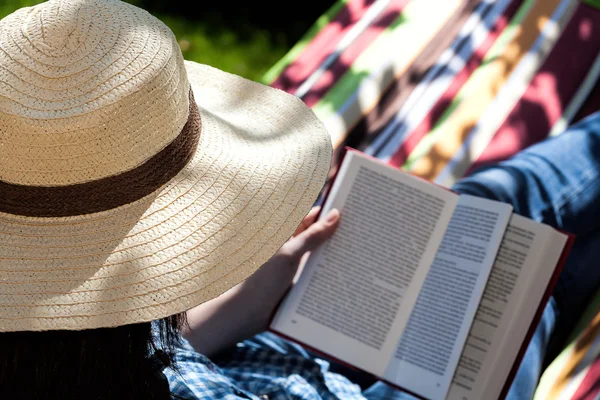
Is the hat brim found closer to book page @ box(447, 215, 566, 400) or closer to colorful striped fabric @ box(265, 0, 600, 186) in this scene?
book page @ box(447, 215, 566, 400)

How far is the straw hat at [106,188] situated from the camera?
116cm

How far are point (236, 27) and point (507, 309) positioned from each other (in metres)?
2.30

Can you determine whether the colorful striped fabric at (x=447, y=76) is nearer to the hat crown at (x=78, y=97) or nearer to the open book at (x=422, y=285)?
the open book at (x=422, y=285)

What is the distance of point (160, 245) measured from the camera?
1.25 meters

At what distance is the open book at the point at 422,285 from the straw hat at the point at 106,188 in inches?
18.4

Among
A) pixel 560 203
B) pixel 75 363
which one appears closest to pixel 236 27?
pixel 560 203

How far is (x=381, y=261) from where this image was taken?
1.76 meters

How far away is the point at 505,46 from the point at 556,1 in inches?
10.5

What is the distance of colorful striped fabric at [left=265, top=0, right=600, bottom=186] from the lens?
7.91 ft

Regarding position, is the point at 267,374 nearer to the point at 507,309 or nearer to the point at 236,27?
the point at 507,309

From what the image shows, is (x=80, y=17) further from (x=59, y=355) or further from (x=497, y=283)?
(x=497, y=283)

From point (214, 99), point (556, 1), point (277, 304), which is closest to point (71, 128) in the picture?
point (214, 99)

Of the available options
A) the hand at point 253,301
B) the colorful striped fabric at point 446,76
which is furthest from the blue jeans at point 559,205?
the colorful striped fabric at point 446,76

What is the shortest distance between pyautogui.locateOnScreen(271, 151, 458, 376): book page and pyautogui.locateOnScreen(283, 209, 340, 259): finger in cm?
2
